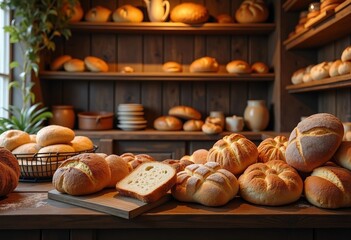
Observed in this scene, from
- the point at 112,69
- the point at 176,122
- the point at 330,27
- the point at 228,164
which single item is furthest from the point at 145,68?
the point at 228,164

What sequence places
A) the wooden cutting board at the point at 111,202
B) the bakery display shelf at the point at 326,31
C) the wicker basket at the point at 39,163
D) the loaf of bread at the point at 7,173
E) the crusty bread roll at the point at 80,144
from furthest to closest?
the bakery display shelf at the point at 326,31 < the crusty bread roll at the point at 80,144 < the wicker basket at the point at 39,163 < the loaf of bread at the point at 7,173 < the wooden cutting board at the point at 111,202

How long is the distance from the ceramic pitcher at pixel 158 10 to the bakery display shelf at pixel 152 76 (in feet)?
1.49

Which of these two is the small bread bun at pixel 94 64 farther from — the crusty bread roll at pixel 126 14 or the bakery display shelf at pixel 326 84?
the bakery display shelf at pixel 326 84

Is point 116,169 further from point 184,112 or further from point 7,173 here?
point 184,112

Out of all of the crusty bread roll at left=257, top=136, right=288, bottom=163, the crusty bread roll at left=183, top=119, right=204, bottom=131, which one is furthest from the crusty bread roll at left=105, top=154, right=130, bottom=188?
the crusty bread roll at left=183, top=119, right=204, bottom=131

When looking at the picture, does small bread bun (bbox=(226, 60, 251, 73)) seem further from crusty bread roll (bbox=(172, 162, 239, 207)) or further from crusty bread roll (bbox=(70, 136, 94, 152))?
crusty bread roll (bbox=(172, 162, 239, 207))

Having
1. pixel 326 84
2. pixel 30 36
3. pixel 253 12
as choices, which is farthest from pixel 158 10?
pixel 326 84

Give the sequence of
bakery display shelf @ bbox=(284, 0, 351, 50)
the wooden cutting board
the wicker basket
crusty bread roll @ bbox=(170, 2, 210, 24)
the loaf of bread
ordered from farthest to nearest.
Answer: crusty bread roll @ bbox=(170, 2, 210, 24)
bakery display shelf @ bbox=(284, 0, 351, 50)
the wicker basket
the loaf of bread
the wooden cutting board

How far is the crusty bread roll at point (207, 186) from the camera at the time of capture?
86cm

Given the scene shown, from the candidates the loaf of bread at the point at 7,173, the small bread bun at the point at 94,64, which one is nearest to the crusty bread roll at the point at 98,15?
the small bread bun at the point at 94,64

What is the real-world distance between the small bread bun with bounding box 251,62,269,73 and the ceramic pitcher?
833mm

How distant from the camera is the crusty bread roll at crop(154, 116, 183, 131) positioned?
287 centimetres
